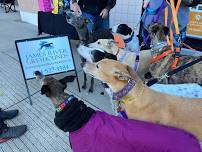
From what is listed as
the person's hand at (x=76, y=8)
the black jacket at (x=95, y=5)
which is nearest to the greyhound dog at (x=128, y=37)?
the black jacket at (x=95, y=5)

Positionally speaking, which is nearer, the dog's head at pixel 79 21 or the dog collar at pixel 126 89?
the dog collar at pixel 126 89

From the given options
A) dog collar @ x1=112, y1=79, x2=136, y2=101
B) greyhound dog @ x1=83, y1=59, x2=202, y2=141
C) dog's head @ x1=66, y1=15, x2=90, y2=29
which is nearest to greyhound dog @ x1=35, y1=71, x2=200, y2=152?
greyhound dog @ x1=83, y1=59, x2=202, y2=141

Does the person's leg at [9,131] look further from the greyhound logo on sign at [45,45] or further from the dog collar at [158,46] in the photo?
the dog collar at [158,46]

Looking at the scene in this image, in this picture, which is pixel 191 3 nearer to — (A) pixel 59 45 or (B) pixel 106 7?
(B) pixel 106 7

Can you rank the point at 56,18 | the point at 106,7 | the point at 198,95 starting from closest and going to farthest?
the point at 198,95 < the point at 106,7 < the point at 56,18

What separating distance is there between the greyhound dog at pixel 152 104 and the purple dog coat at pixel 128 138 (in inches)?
15.5

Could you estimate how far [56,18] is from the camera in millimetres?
6863

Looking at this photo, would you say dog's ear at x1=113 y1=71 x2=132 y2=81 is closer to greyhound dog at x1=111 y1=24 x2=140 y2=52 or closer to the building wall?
greyhound dog at x1=111 y1=24 x2=140 y2=52

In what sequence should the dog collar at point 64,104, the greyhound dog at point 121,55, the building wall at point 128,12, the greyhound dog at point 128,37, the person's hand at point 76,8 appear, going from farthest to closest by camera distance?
the building wall at point 128,12
the person's hand at point 76,8
the greyhound dog at point 128,37
the greyhound dog at point 121,55
the dog collar at point 64,104

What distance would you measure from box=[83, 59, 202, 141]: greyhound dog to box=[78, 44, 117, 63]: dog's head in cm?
111

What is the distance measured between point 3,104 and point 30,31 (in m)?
5.24

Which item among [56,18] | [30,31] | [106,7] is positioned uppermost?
[106,7]

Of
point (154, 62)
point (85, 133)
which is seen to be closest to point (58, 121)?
point (85, 133)

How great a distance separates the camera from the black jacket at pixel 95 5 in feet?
15.9
